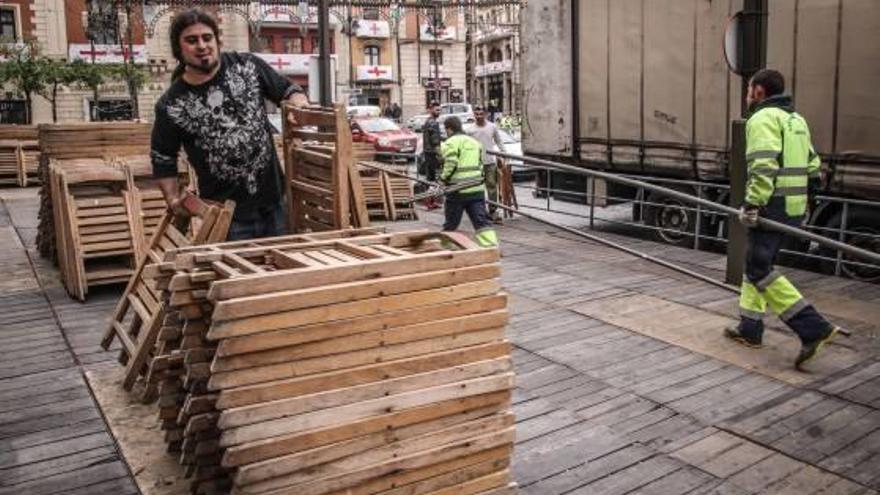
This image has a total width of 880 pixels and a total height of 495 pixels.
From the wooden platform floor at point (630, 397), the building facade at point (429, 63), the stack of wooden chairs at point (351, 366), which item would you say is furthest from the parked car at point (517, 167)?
the building facade at point (429, 63)

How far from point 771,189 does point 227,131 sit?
4046 mm

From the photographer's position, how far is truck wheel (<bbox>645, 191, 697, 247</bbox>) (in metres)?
11.9

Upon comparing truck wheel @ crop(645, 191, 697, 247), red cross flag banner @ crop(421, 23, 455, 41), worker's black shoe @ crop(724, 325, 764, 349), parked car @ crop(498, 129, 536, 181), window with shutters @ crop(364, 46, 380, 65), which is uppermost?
red cross flag banner @ crop(421, 23, 455, 41)

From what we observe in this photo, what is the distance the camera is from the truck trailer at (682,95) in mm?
9531

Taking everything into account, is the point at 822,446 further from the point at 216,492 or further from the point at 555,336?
the point at 216,492

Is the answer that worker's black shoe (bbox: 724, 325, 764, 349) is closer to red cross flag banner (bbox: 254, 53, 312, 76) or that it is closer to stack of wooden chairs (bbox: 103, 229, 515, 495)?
stack of wooden chairs (bbox: 103, 229, 515, 495)

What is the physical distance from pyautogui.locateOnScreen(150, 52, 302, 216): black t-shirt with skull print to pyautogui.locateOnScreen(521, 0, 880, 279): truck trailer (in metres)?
5.12

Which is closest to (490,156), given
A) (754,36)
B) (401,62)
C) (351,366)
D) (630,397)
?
(754,36)

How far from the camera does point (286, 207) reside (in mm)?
5016

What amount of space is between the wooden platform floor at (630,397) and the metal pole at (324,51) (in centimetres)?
358

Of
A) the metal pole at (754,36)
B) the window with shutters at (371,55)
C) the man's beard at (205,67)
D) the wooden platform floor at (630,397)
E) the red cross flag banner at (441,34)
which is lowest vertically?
the wooden platform floor at (630,397)

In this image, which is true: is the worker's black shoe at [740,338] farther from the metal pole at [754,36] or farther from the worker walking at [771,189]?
the metal pole at [754,36]

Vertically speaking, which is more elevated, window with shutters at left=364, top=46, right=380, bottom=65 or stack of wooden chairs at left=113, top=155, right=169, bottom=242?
window with shutters at left=364, top=46, right=380, bottom=65

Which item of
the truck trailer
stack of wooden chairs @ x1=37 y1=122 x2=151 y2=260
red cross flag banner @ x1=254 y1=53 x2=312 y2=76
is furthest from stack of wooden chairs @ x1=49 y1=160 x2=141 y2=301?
red cross flag banner @ x1=254 y1=53 x2=312 y2=76
